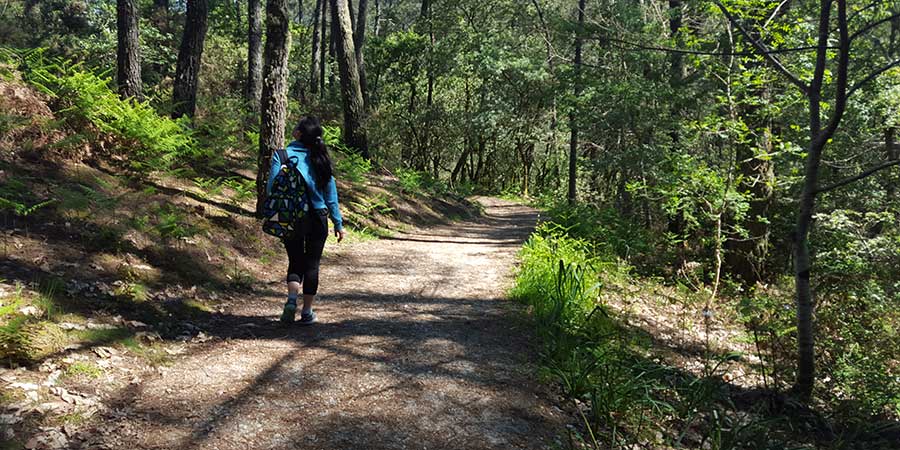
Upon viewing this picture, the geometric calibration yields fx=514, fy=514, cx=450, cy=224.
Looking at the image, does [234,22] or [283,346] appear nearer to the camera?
[283,346]

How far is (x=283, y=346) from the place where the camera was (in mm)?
4363

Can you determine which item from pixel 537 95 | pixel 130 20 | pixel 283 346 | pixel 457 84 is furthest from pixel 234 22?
pixel 283 346

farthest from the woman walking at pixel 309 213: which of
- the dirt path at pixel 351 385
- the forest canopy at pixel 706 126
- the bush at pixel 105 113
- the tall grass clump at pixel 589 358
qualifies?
the bush at pixel 105 113

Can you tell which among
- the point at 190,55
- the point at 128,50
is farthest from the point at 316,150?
the point at 190,55

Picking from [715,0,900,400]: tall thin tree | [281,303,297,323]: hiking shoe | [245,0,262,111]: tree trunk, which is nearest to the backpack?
[281,303,297,323]: hiking shoe

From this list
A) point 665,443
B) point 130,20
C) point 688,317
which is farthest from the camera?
point 130,20

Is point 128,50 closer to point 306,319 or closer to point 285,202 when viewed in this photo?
point 285,202

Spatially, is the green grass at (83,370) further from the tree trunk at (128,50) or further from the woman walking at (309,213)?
the tree trunk at (128,50)

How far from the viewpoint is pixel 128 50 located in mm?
9203

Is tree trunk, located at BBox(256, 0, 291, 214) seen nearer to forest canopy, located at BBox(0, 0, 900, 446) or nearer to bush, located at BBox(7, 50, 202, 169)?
forest canopy, located at BBox(0, 0, 900, 446)

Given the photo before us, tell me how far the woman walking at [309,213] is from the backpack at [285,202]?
45mm

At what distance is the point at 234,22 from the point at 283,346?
2791 centimetres

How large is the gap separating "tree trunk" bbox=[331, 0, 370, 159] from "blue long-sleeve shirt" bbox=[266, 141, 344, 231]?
9.54 metres

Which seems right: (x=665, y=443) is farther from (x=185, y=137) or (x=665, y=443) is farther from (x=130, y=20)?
(x=130, y=20)
